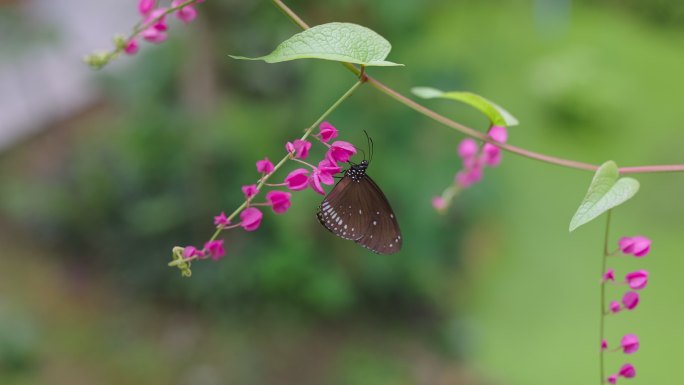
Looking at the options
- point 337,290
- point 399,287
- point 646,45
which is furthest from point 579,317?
point 646,45

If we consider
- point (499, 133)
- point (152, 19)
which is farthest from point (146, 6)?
point (499, 133)

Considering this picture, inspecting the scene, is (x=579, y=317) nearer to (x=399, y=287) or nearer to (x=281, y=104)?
(x=399, y=287)

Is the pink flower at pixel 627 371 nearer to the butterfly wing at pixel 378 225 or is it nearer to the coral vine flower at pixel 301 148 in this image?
the butterfly wing at pixel 378 225

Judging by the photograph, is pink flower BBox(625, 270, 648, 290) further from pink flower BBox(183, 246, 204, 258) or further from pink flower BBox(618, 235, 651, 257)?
pink flower BBox(183, 246, 204, 258)

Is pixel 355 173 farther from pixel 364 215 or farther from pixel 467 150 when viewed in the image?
pixel 467 150

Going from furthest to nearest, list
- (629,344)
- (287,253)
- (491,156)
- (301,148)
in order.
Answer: (287,253)
(491,156)
(629,344)
(301,148)

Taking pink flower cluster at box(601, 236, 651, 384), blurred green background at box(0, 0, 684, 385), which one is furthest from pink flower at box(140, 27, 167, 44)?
blurred green background at box(0, 0, 684, 385)
